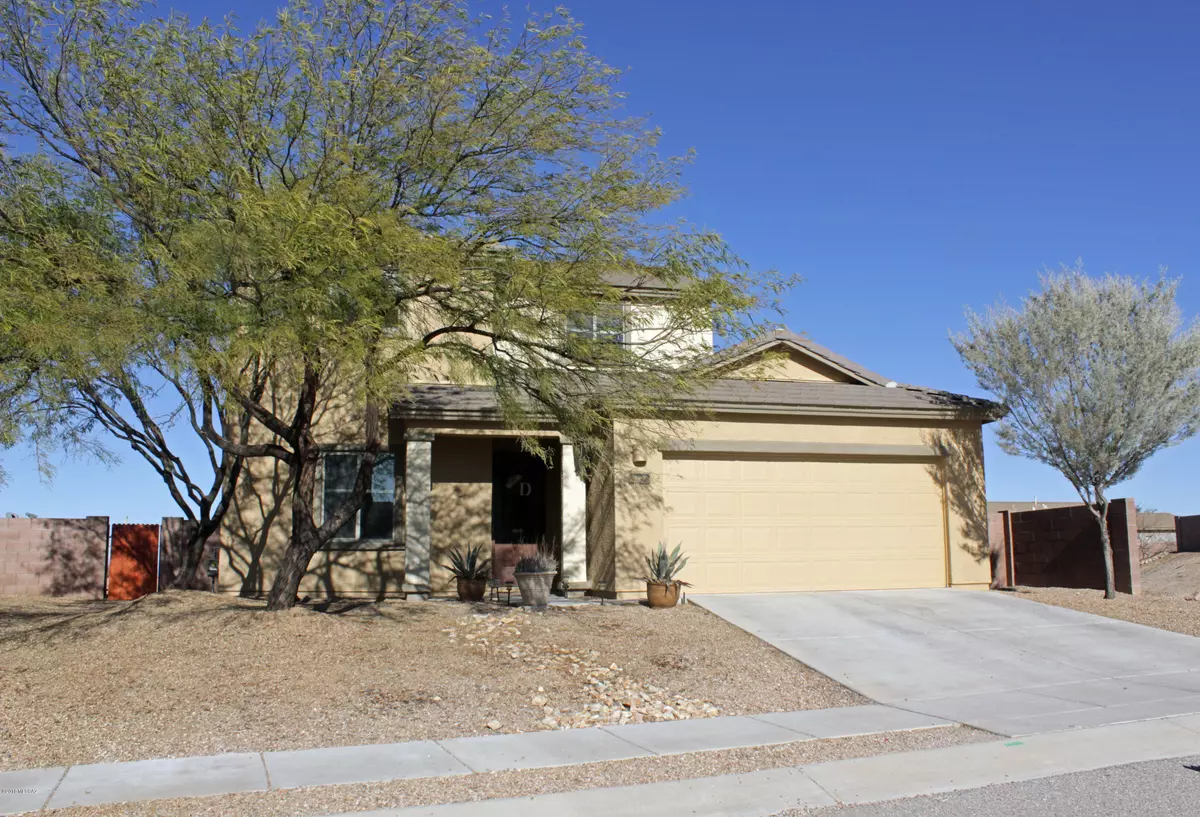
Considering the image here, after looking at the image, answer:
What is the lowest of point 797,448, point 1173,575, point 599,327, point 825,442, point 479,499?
point 1173,575

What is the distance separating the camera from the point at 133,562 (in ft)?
70.8

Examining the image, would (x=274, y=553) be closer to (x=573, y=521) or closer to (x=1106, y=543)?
(x=573, y=521)

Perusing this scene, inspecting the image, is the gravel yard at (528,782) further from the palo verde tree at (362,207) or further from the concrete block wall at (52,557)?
the concrete block wall at (52,557)

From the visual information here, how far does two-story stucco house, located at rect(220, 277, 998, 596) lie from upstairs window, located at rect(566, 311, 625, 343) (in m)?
2.66

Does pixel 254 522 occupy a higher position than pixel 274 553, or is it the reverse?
pixel 254 522

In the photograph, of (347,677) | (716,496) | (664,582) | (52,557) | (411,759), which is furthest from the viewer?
(52,557)

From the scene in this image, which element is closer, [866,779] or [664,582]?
[866,779]

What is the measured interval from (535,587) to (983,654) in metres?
6.16

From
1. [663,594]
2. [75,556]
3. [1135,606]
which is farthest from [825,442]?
[75,556]

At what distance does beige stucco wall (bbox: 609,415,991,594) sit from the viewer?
1592 centimetres

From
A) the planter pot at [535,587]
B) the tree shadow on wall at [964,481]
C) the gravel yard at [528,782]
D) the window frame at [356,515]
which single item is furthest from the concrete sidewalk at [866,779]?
the window frame at [356,515]

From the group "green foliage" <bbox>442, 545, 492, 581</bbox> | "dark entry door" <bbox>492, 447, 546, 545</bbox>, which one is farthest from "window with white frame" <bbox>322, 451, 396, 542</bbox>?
"dark entry door" <bbox>492, 447, 546, 545</bbox>

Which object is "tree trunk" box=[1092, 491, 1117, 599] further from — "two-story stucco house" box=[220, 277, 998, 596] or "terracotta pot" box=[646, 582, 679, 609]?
"terracotta pot" box=[646, 582, 679, 609]

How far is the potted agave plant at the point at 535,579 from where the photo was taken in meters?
14.7
